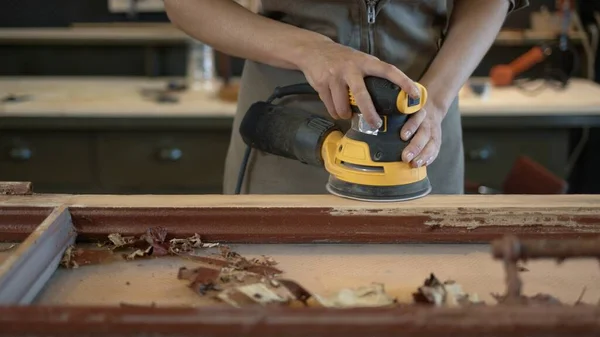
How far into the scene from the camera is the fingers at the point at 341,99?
113cm

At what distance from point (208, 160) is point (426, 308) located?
1948 mm

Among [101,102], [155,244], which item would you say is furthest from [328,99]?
[101,102]

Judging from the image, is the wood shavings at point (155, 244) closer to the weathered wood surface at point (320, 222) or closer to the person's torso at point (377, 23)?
the weathered wood surface at point (320, 222)

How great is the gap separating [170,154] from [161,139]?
59 millimetres

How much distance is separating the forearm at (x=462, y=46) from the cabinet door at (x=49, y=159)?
151 centimetres

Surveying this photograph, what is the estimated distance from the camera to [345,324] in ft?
2.23

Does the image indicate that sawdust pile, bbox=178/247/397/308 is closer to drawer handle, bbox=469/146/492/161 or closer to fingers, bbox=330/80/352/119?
fingers, bbox=330/80/352/119

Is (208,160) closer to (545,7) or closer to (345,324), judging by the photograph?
(545,7)

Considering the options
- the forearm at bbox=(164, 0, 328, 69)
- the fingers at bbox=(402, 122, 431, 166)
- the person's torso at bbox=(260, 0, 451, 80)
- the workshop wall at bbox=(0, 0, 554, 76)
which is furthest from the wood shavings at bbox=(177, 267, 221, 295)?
the workshop wall at bbox=(0, 0, 554, 76)

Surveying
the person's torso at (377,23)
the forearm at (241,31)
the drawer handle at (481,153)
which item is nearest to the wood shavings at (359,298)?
the forearm at (241,31)

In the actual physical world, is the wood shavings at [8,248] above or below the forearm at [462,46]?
below

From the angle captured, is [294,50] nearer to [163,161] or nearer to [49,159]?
[163,161]

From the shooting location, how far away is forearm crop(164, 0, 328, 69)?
4.21ft

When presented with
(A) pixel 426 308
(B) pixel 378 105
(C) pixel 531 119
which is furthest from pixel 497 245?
(C) pixel 531 119
